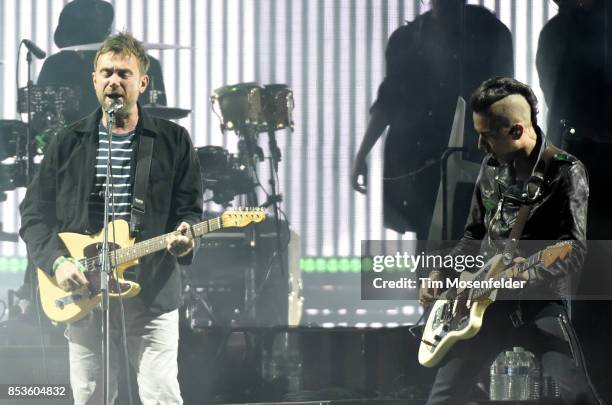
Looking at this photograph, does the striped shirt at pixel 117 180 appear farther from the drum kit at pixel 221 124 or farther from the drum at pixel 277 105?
the drum at pixel 277 105

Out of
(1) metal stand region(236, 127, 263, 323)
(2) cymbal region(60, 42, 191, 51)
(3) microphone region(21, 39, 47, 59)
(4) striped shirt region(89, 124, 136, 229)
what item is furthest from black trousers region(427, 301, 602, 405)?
(3) microphone region(21, 39, 47, 59)

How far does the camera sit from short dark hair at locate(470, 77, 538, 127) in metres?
4.41

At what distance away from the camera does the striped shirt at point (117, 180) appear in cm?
477

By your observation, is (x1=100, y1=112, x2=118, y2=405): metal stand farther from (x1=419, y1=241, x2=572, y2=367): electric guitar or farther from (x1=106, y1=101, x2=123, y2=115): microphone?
(x1=419, y1=241, x2=572, y2=367): electric guitar

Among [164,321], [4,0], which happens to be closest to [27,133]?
[4,0]

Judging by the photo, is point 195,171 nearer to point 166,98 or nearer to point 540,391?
point 166,98

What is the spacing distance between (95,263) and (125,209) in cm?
29

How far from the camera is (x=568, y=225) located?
13.8 ft

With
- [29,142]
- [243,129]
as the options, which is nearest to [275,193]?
[243,129]

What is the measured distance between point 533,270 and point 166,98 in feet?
9.68

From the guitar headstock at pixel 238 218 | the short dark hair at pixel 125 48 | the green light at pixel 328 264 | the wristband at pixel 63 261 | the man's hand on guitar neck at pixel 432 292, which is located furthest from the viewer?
the green light at pixel 328 264

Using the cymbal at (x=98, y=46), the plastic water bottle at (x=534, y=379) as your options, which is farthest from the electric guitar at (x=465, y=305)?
the cymbal at (x=98, y=46)

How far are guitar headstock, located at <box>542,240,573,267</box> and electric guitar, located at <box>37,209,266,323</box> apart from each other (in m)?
1.61

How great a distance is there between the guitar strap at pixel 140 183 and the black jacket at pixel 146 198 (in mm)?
27
